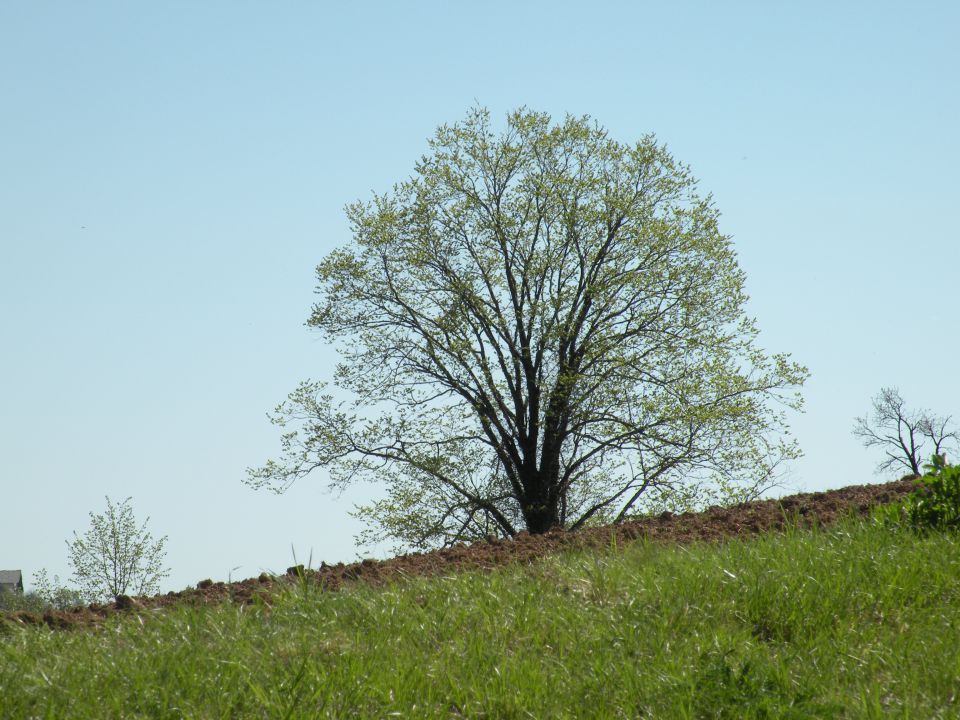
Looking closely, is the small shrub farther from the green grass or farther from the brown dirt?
the green grass

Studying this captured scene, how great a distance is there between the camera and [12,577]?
193 feet

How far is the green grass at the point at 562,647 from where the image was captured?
4844 mm

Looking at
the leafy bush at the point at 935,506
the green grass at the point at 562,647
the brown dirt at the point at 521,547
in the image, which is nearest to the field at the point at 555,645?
the green grass at the point at 562,647

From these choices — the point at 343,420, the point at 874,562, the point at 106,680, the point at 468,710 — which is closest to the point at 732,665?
the point at 468,710

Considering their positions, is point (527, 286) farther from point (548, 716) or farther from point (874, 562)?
point (548, 716)

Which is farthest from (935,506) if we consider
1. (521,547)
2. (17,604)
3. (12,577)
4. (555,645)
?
(12,577)

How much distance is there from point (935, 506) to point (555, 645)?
442cm

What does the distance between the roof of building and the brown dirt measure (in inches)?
2258

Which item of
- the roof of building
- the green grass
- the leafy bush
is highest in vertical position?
the roof of building

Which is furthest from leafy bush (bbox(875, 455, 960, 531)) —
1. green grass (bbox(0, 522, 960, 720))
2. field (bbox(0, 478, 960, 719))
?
green grass (bbox(0, 522, 960, 720))

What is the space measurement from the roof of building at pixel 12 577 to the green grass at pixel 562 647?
58.8 m

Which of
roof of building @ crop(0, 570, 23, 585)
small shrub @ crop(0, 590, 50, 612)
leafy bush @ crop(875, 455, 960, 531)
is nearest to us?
small shrub @ crop(0, 590, 50, 612)

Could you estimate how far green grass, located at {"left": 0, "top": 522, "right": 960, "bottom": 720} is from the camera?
15.9 feet

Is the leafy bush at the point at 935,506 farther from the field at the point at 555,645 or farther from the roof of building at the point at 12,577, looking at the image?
the roof of building at the point at 12,577
